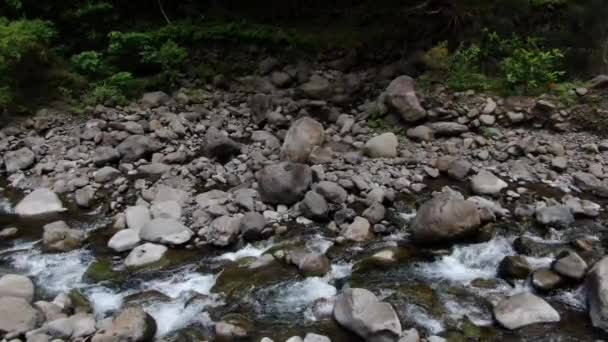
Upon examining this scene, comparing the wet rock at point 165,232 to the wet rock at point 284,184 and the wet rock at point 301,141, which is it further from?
Result: the wet rock at point 301,141

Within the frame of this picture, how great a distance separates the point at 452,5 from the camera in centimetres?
962

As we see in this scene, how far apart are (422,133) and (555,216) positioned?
9.05 feet

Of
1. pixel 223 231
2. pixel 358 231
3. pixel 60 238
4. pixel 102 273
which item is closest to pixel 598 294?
pixel 358 231

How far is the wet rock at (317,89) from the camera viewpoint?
10195mm

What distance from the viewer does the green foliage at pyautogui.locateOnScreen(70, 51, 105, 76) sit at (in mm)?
9781

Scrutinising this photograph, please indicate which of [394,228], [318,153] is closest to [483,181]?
[394,228]

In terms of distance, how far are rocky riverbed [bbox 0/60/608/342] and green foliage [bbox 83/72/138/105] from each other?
0.27 m

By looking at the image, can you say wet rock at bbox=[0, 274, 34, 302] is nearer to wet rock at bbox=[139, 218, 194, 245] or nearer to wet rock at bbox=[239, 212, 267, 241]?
wet rock at bbox=[139, 218, 194, 245]

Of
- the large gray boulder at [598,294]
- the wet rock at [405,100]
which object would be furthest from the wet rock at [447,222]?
the wet rock at [405,100]

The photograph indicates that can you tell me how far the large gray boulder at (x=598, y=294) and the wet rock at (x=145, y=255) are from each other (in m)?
4.49

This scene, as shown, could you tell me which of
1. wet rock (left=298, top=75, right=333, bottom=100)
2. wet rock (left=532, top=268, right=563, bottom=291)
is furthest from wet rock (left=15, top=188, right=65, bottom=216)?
wet rock (left=532, top=268, right=563, bottom=291)

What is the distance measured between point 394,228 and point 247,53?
6544mm

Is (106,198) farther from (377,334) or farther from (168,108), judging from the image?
(377,334)

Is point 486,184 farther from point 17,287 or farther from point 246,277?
point 17,287
